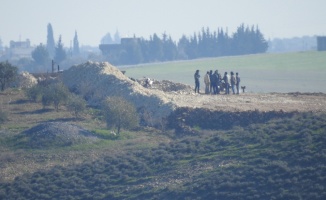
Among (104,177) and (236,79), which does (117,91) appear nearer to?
(236,79)

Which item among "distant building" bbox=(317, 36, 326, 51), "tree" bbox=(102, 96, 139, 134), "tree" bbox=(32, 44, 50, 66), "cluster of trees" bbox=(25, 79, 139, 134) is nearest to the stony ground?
"cluster of trees" bbox=(25, 79, 139, 134)

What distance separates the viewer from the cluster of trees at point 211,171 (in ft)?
50.6

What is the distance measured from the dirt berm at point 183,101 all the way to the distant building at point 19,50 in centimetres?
8925

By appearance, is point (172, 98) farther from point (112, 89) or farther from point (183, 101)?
point (112, 89)

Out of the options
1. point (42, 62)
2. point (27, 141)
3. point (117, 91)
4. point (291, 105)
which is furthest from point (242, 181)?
point (42, 62)

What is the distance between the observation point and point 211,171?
17.3 meters

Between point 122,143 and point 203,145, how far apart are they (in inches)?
165

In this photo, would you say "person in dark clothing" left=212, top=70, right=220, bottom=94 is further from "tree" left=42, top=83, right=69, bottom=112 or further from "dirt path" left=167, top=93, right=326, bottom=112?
"tree" left=42, top=83, right=69, bottom=112

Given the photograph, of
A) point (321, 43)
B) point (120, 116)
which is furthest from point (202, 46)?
point (120, 116)

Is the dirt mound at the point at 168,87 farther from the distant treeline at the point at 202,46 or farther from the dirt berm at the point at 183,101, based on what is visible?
the distant treeline at the point at 202,46

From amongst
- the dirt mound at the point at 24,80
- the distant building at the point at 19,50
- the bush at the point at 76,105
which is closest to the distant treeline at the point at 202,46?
the distant building at the point at 19,50

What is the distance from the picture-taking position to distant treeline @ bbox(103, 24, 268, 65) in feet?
326

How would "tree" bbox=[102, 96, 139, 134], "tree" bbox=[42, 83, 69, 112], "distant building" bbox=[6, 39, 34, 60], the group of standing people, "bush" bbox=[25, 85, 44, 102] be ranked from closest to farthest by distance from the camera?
"tree" bbox=[102, 96, 139, 134] < "tree" bbox=[42, 83, 69, 112] < "bush" bbox=[25, 85, 44, 102] < the group of standing people < "distant building" bbox=[6, 39, 34, 60]

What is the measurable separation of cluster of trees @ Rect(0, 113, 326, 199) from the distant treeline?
78.5 m
